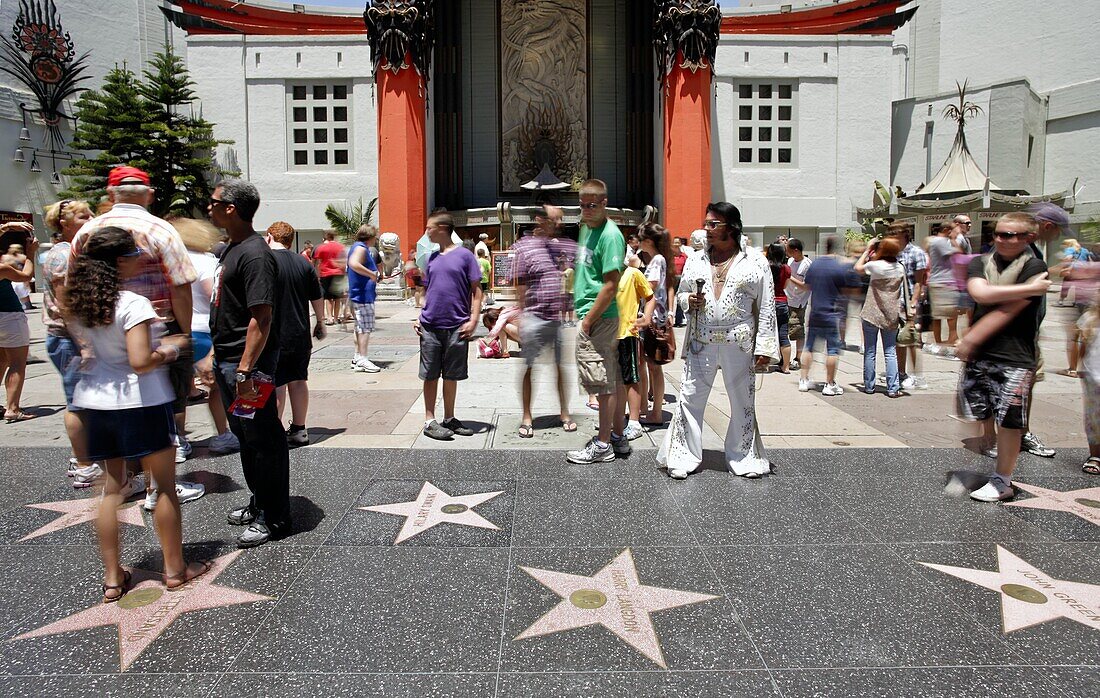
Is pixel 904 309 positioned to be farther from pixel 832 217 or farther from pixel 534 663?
pixel 832 217

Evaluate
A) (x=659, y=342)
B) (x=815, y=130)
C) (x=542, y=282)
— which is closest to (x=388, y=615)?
(x=542, y=282)

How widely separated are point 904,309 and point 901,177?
26.3 m

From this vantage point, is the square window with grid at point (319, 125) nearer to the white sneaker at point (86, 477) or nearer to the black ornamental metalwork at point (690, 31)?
the black ornamental metalwork at point (690, 31)

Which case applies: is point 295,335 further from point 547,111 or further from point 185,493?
point 547,111

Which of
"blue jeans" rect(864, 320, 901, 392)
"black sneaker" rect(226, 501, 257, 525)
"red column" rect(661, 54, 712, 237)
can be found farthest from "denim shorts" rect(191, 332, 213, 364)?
"red column" rect(661, 54, 712, 237)

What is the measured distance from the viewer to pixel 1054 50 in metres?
31.3

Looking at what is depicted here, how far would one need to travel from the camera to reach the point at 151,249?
362cm

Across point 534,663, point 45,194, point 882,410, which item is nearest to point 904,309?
point 882,410

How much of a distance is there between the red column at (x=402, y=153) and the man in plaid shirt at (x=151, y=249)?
19956mm

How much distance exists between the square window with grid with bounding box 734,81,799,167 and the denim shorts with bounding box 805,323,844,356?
20.3m

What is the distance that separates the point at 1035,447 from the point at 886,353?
2.55m

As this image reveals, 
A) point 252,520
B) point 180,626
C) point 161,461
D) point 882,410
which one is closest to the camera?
point 180,626

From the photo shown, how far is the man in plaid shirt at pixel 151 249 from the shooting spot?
3523 mm

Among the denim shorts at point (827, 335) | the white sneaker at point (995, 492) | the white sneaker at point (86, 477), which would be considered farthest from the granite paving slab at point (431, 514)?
the denim shorts at point (827, 335)
